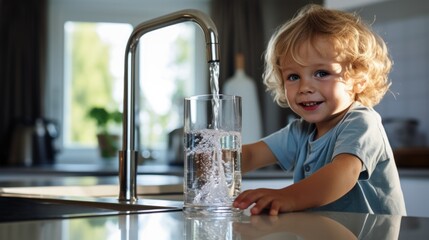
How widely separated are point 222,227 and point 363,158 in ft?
1.55

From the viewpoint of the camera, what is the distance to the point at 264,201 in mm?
940

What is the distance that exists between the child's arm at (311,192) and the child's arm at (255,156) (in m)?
0.41

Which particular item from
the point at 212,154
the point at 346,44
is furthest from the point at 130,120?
the point at 346,44

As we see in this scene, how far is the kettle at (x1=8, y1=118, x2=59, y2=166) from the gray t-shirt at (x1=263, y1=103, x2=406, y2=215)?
2361mm

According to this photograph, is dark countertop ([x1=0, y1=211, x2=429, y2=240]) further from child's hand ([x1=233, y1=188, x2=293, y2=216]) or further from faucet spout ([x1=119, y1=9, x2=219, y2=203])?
faucet spout ([x1=119, y1=9, x2=219, y2=203])

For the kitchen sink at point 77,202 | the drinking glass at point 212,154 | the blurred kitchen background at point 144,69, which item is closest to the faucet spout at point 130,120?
the kitchen sink at point 77,202

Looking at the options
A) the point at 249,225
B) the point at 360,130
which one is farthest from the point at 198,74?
the point at 249,225

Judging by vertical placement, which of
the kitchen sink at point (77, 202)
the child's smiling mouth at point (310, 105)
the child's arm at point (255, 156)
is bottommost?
the kitchen sink at point (77, 202)

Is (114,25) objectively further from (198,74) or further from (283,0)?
(283,0)

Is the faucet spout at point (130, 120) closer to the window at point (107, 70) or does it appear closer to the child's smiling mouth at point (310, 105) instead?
the child's smiling mouth at point (310, 105)

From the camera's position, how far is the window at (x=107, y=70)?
3.85 m

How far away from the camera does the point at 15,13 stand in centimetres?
365

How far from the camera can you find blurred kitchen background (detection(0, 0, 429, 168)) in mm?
3043

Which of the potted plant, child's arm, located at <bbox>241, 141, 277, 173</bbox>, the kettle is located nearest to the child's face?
child's arm, located at <bbox>241, 141, 277, 173</bbox>
